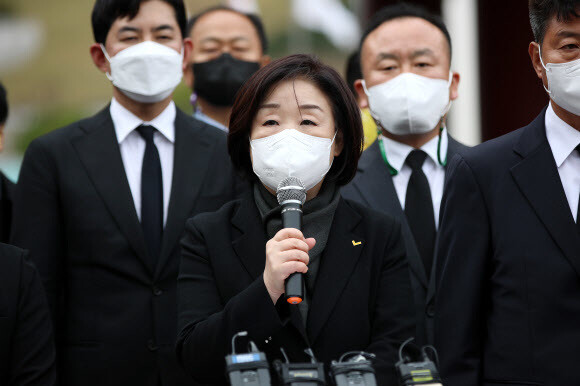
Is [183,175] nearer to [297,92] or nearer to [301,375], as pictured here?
[297,92]

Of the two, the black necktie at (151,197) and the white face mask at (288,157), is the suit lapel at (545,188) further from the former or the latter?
the black necktie at (151,197)

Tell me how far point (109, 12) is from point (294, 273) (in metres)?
2.21

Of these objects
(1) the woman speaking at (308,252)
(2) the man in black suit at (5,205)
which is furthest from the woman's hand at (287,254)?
(2) the man in black suit at (5,205)

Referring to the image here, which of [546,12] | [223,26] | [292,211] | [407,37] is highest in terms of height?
[223,26]

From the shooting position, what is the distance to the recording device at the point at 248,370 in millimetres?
2436

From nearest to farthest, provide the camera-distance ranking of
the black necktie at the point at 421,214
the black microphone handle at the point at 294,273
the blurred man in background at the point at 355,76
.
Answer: the black microphone handle at the point at 294,273 → the black necktie at the point at 421,214 → the blurred man in background at the point at 355,76

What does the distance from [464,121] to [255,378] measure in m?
6.52

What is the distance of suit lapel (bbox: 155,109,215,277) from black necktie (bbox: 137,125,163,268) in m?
A: 0.06

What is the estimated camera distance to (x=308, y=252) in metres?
3.23

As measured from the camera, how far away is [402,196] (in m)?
4.30

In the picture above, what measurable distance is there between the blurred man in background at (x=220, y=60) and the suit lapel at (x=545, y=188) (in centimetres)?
258

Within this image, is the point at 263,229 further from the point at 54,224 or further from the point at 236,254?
the point at 54,224

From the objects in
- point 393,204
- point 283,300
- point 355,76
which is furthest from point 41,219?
point 355,76

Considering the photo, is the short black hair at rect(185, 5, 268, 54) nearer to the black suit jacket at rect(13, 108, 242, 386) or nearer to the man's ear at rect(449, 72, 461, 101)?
the man's ear at rect(449, 72, 461, 101)
